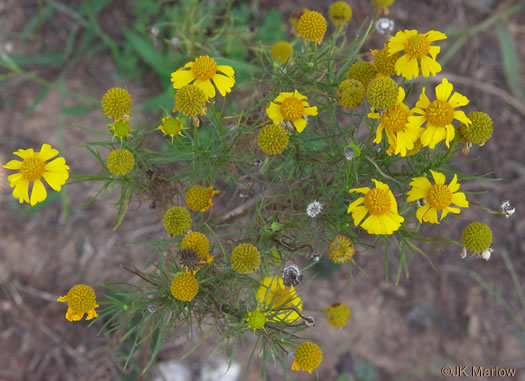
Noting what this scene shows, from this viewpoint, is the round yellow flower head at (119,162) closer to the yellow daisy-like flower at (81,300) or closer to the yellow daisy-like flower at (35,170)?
the yellow daisy-like flower at (35,170)

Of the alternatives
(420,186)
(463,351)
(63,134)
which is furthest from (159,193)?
(463,351)

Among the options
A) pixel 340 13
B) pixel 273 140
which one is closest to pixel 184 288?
pixel 273 140

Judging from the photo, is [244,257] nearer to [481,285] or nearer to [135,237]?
[135,237]

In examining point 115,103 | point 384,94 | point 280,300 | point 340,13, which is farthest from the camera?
point 340,13

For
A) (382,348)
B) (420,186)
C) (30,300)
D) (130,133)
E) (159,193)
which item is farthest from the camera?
(382,348)

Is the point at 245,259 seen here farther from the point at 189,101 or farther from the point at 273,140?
the point at 189,101

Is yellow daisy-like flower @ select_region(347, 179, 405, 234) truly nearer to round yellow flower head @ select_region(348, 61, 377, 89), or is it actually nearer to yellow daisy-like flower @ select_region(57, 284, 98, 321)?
round yellow flower head @ select_region(348, 61, 377, 89)
